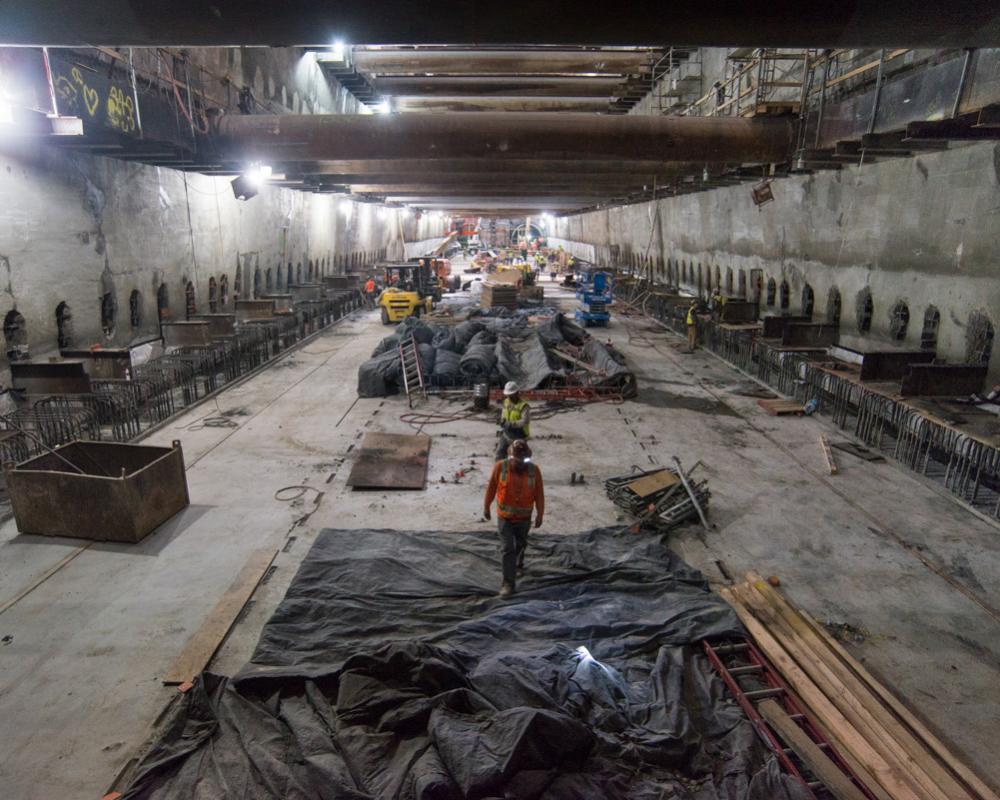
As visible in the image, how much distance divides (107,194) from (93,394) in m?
6.14

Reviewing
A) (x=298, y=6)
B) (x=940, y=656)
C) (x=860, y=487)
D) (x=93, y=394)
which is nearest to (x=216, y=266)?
(x=93, y=394)

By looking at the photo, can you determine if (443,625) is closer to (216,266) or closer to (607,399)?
(607,399)

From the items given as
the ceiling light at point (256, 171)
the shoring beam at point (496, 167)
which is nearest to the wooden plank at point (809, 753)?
the shoring beam at point (496, 167)

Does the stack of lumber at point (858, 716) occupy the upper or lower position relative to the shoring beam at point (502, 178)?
lower

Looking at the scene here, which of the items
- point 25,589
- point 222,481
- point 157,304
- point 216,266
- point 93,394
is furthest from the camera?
point 216,266

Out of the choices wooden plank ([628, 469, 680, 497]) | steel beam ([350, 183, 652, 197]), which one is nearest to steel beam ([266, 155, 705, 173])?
steel beam ([350, 183, 652, 197])

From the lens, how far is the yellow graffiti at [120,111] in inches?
450

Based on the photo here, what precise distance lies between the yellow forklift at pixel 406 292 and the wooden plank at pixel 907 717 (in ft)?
74.5

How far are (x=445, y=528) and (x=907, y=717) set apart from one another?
19.0 ft

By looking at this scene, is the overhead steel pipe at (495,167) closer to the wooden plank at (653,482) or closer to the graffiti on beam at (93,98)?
the graffiti on beam at (93,98)

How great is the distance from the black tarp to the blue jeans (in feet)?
0.88

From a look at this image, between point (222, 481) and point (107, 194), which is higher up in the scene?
point (107, 194)

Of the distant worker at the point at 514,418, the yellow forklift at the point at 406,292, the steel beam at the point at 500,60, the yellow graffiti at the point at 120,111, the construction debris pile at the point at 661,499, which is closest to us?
the construction debris pile at the point at 661,499

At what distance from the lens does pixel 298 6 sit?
5508 millimetres
